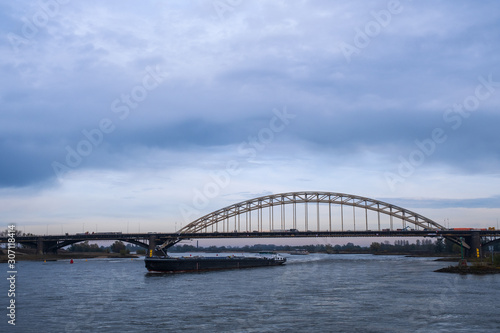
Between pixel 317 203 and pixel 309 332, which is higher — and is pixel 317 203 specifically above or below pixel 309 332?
above

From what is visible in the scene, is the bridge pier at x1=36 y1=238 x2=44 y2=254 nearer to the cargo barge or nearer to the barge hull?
the cargo barge

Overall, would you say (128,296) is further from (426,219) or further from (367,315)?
(426,219)

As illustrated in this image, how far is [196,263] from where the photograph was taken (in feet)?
189

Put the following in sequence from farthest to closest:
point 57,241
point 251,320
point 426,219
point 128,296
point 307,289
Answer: point 57,241, point 426,219, point 307,289, point 128,296, point 251,320

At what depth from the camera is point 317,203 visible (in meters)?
96.6

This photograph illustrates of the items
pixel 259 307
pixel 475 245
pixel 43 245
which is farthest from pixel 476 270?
pixel 43 245

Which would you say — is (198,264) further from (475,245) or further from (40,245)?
(40,245)

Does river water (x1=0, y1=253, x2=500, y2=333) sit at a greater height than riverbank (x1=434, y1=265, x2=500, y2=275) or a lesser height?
greater

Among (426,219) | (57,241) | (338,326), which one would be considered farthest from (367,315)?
(57,241)

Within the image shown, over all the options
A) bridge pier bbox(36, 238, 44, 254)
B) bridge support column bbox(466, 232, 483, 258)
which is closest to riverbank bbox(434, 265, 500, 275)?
bridge support column bbox(466, 232, 483, 258)

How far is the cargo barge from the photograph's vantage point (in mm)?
52719

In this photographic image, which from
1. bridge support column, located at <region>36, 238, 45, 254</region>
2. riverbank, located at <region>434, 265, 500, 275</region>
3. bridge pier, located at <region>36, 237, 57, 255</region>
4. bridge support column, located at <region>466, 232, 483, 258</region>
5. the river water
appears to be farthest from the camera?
bridge pier, located at <region>36, 237, 57, 255</region>

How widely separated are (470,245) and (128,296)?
69.3m

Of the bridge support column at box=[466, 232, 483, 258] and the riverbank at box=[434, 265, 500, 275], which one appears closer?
the riverbank at box=[434, 265, 500, 275]
